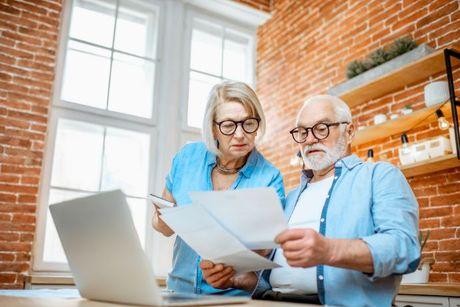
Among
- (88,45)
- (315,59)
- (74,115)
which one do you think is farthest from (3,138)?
(315,59)

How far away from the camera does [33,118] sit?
12.2 ft

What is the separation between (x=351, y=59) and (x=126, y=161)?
2.24m

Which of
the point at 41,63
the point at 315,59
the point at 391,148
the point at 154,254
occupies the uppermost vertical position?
the point at 315,59

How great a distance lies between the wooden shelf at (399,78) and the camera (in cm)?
297

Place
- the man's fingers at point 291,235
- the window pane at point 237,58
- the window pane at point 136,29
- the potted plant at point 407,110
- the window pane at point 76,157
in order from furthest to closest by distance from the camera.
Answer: the window pane at point 237,58
the window pane at point 136,29
the window pane at point 76,157
the potted plant at point 407,110
the man's fingers at point 291,235

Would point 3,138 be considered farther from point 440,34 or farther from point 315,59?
point 440,34

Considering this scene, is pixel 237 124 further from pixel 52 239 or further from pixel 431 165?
pixel 52 239

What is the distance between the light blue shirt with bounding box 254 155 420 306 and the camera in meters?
1.15

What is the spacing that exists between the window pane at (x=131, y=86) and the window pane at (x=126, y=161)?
247 millimetres

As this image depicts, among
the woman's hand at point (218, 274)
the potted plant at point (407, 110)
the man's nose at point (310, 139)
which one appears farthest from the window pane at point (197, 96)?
the woman's hand at point (218, 274)

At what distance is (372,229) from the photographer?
4.37 ft

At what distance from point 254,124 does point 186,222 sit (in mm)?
765

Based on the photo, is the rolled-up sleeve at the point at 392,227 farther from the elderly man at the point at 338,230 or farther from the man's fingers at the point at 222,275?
the man's fingers at the point at 222,275

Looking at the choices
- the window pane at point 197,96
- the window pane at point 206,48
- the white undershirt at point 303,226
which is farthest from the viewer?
the window pane at point 206,48
